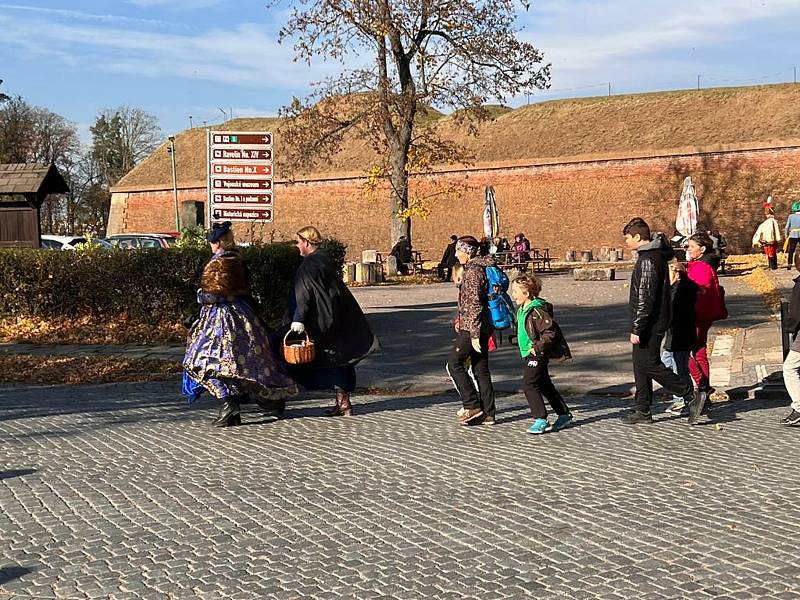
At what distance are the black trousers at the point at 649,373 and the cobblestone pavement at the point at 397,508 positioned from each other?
0.30 metres

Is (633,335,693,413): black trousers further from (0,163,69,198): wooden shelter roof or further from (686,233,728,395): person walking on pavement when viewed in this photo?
(0,163,69,198): wooden shelter roof

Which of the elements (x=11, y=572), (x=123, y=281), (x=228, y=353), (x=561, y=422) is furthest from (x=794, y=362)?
(x=123, y=281)

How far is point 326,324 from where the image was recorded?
32.5 feet

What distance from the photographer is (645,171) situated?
141 feet

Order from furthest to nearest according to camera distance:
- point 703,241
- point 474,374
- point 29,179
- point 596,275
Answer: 1. point 596,275
2. point 29,179
3. point 703,241
4. point 474,374

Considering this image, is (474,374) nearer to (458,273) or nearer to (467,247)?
(458,273)

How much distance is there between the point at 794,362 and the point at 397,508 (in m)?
4.53

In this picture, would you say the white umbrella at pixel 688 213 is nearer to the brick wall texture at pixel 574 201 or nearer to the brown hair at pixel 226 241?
the brick wall texture at pixel 574 201

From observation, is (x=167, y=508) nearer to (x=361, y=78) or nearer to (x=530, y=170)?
(x=361, y=78)

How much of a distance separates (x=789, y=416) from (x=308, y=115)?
2593 centimetres

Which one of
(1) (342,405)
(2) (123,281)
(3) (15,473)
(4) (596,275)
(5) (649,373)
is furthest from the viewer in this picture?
(4) (596,275)

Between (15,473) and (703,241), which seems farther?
(703,241)

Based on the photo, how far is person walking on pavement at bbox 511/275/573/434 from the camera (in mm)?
9055

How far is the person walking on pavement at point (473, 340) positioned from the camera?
932 centimetres
